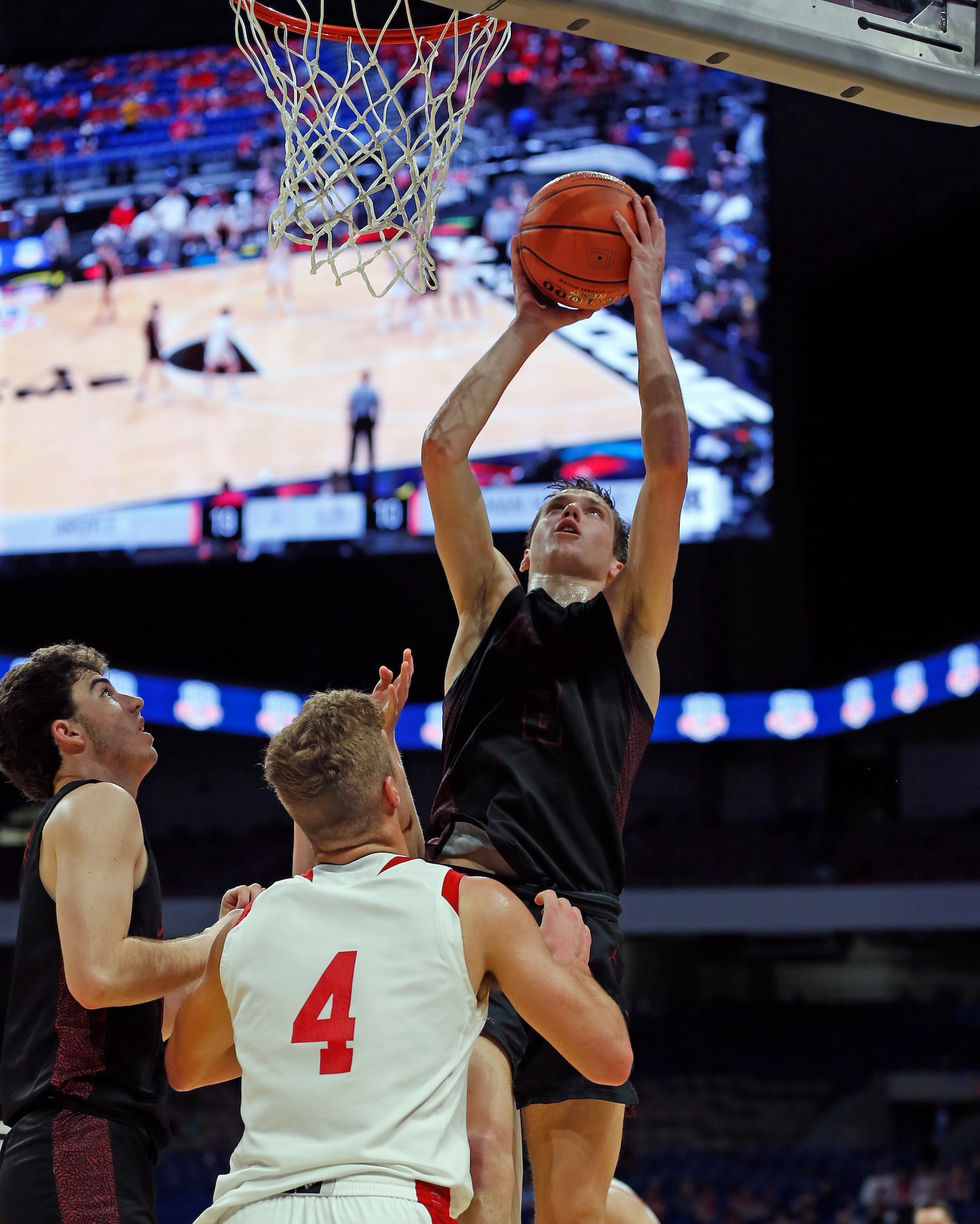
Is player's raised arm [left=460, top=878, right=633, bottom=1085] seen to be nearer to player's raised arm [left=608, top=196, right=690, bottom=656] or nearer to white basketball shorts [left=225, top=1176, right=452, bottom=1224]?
white basketball shorts [left=225, top=1176, right=452, bottom=1224]

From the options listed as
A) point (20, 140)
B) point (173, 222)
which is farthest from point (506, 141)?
point (20, 140)

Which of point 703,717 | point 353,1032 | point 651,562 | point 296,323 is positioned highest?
point 296,323

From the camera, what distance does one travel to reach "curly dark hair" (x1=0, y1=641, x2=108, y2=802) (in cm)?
309

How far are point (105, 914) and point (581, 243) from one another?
6.16ft

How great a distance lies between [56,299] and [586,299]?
12.7m

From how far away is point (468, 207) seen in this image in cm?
1425

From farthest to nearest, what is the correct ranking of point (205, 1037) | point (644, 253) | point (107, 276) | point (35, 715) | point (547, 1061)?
point (107, 276) → point (644, 253) → point (35, 715) → point (547, 1061) → point (205, 1037)

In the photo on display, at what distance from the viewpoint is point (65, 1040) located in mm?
2816

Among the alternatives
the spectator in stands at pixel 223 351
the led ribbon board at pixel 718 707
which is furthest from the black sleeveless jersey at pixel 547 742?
the spectator in stands at pixel 223 351

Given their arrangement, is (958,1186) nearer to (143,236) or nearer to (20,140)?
(143,236)

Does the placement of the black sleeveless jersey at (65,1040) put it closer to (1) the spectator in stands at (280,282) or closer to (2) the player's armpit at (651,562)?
(2) the player's armpit at (651,562)

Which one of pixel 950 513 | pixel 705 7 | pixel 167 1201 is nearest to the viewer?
pixel 705 7

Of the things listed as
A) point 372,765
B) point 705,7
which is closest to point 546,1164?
point 372,765

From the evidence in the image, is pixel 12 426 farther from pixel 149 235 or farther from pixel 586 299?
pixel 586 299
